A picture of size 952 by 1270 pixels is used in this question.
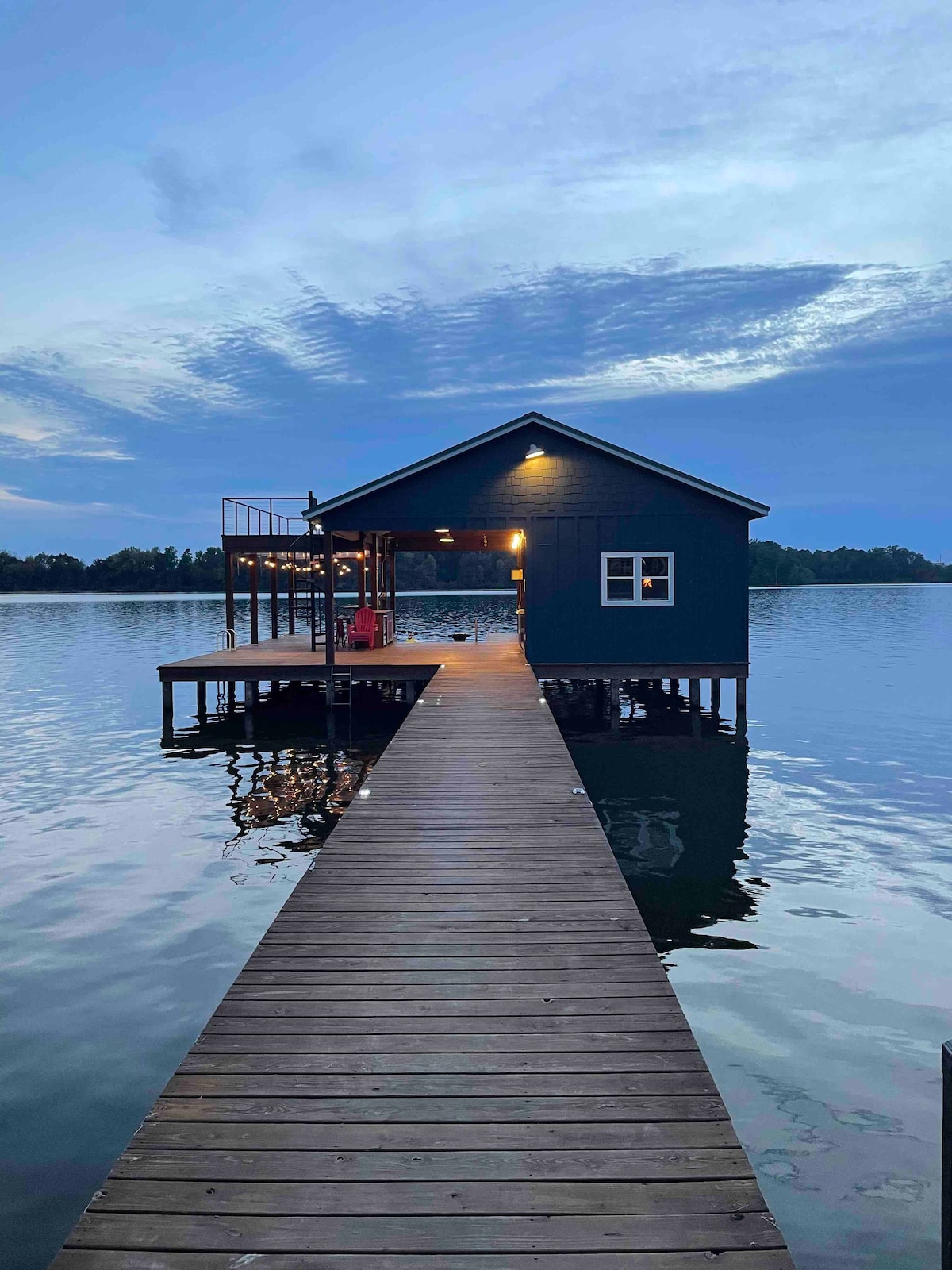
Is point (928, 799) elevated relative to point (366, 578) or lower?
lower

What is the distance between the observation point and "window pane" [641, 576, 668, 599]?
19.7 m

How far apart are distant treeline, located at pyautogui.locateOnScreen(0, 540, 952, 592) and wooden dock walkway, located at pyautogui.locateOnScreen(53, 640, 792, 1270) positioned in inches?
4643

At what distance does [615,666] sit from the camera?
65.4ft

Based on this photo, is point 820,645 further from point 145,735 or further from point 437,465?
point 145,735

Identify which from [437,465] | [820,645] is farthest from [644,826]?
[820,645]

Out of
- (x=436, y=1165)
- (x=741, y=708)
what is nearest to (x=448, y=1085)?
(x=436, y=1165)

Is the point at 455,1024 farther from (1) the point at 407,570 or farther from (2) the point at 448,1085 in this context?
(1) the point at 407,570

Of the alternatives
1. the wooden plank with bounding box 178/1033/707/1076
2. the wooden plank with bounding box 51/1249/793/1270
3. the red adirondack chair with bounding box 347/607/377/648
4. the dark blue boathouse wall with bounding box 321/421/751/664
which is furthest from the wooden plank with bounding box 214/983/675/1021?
the red adirondack chair with bounding box 347/607/377/648

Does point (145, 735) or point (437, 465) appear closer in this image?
point (437, 465)

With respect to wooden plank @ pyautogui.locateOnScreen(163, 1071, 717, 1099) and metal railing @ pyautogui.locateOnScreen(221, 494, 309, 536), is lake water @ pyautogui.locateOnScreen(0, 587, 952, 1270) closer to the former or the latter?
wooden plank @ pyautogui.locateOnScreen(163, 1071, 717, 1099)

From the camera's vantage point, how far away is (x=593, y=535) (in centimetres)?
1953

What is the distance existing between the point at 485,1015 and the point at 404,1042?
48cm

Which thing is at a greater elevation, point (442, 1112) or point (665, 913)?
point (442, 1112)

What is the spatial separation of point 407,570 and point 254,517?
107m
